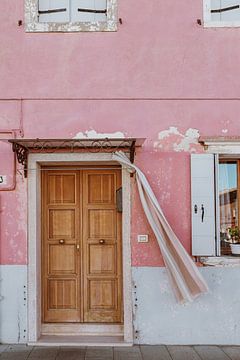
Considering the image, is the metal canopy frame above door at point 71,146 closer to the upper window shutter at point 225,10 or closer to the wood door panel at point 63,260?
the wood door panel at point 63,260

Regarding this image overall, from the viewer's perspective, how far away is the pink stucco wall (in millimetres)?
7051

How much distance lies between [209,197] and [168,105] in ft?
4.78

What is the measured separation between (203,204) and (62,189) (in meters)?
2.17

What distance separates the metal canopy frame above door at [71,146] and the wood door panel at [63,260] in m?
1.29

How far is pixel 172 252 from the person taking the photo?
6.75 metres

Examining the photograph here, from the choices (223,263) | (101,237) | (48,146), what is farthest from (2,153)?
(223,263)

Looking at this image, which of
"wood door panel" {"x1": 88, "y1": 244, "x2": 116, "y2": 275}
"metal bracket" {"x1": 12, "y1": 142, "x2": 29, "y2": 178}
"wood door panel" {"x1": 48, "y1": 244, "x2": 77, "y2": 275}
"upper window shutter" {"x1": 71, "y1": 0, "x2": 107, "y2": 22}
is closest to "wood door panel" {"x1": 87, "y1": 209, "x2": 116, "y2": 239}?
"wood door panel" {"x1": 88, "y1": 244, "x2": 116, "y2": 275}

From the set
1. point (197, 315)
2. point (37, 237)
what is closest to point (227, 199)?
point (197, 315)

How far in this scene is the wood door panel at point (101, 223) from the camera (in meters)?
7.48

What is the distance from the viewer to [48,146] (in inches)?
275

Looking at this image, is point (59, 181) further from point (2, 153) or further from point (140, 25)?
point (140, 25)

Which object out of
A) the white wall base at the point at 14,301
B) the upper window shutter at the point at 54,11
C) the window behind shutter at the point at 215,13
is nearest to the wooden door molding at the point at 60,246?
the white wall base at the point at 14,301

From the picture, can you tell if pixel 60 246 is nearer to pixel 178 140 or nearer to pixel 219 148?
pixel 178 140

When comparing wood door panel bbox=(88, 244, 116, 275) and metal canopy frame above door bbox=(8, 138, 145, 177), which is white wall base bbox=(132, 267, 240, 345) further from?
metal canopy frame above door bbox=(8, 138, 145, 177)
